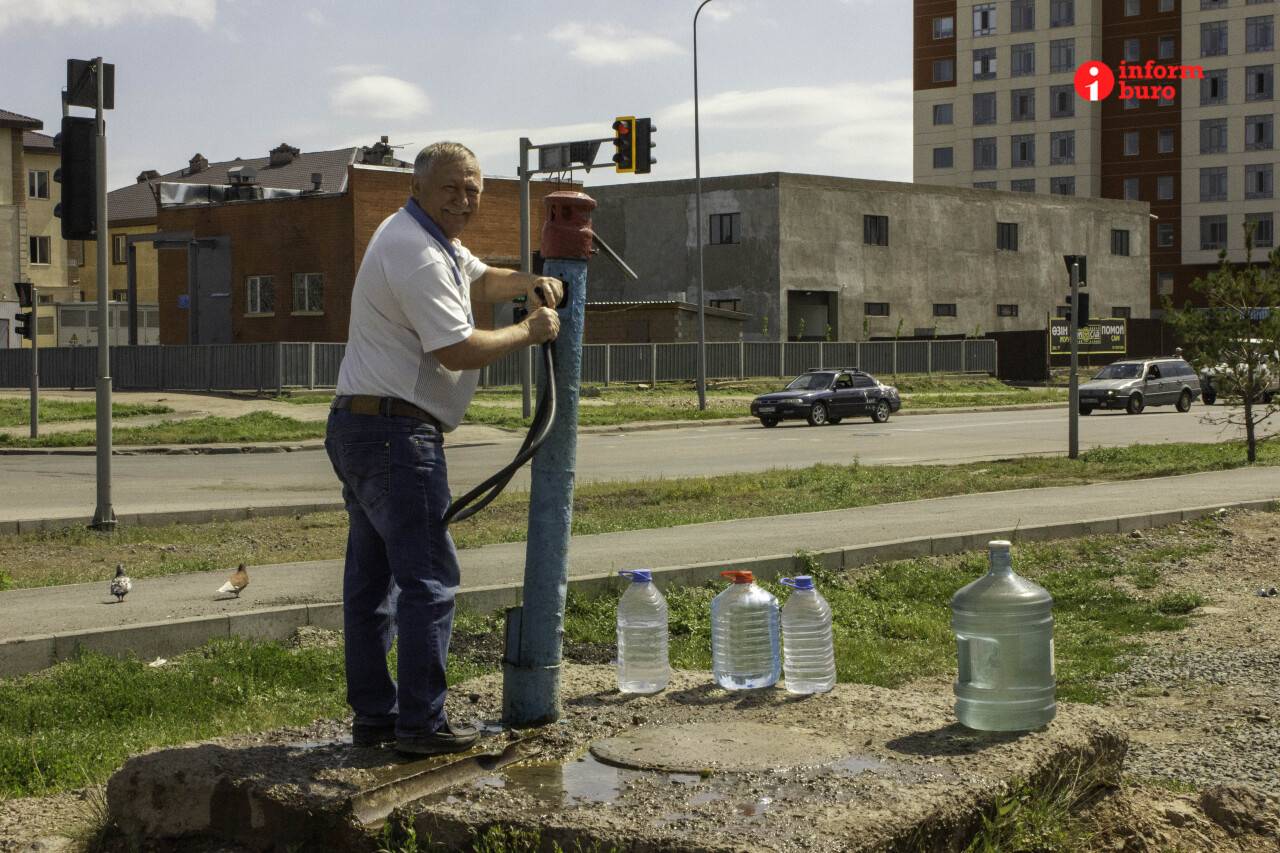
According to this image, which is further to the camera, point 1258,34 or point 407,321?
point 1258,34

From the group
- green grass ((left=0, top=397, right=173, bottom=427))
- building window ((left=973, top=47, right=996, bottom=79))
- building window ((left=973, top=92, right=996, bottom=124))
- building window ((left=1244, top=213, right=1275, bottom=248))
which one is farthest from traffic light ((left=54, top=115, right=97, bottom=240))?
building window ((left=973, top=47, right=996, bottom=79))

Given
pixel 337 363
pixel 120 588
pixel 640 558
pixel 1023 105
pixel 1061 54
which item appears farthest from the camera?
pixel 1023 105

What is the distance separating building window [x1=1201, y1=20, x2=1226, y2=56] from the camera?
3627 inches

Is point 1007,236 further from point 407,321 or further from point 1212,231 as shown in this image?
point 407,321

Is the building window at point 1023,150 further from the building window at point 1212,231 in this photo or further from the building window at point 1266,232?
the building window at point 1266,232

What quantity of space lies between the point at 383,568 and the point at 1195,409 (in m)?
40.7

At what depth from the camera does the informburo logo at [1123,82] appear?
93.9m

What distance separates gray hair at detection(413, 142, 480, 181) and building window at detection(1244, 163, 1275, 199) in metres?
95.5

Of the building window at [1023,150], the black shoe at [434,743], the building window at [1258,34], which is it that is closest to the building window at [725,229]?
the building window at [1023,150]

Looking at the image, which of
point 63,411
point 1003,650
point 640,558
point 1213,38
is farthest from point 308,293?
point 1213,38

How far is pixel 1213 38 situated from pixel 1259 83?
13.0ft

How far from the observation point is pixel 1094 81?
95000 mm

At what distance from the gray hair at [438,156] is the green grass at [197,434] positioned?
2327 centimetres

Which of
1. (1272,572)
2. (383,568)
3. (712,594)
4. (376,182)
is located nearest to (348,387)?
(383,568)
